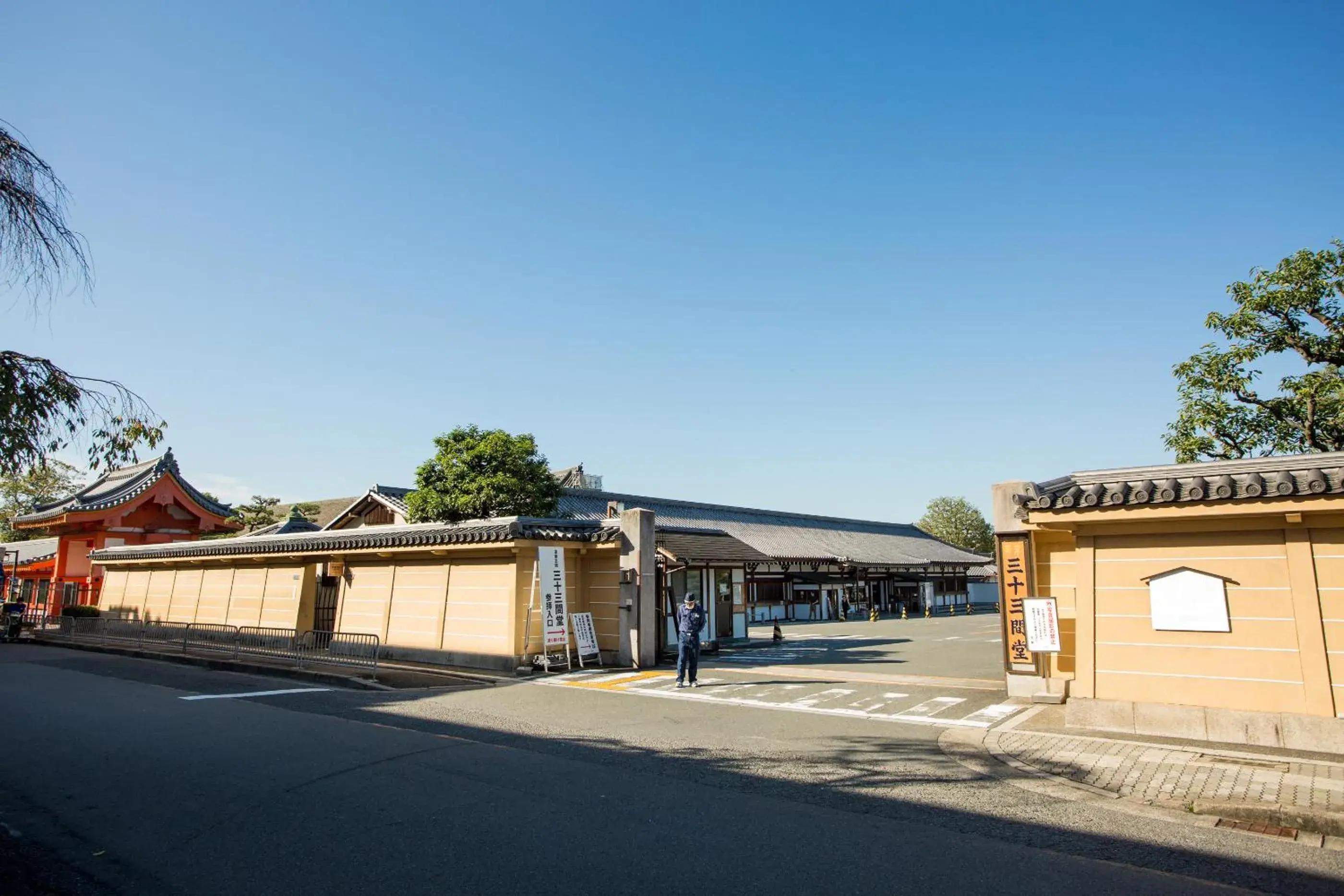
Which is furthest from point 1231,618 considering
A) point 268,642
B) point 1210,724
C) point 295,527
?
point 295,527

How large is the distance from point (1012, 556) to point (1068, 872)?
7501 millimetres

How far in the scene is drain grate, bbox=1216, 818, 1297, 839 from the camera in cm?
564

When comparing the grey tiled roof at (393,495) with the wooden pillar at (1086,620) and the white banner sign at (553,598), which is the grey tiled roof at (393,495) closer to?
the white banner sign at (553,598)

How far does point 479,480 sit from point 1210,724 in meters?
23.6

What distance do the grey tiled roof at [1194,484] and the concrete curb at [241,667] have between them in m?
11.3

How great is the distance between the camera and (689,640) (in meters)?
13.6

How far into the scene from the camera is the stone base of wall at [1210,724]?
313 inches

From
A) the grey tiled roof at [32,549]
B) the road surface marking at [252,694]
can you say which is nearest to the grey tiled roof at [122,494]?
the grey tiled roof at [32,549]

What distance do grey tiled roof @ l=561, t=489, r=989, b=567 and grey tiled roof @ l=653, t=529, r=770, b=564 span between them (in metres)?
11.4

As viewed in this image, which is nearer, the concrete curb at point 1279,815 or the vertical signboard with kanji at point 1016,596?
the concrete curb at point 1279,815

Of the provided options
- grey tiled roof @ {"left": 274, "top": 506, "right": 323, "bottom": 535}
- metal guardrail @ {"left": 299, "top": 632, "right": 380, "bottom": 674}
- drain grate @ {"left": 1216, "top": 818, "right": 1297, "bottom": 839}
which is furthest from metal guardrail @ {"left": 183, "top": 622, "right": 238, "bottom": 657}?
drain grate @ {"left": 1216, "top": 818, "right": 1297, "bottom": 839}

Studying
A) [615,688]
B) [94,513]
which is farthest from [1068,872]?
[94,513]

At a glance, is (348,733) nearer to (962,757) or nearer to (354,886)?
(354,886)

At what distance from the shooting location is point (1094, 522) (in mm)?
9398
